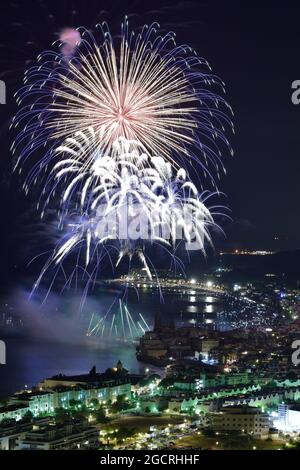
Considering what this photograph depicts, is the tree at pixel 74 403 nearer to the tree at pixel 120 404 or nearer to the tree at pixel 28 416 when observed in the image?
the tree at pixel 120 404

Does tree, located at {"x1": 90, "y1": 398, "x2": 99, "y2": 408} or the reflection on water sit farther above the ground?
the reflection on water

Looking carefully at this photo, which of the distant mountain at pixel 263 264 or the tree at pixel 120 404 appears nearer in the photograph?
the tree at pixel 120 404

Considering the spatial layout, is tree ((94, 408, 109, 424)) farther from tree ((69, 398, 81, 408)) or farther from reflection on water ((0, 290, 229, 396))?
A: reflection on water ((0, 290, 229, 396))

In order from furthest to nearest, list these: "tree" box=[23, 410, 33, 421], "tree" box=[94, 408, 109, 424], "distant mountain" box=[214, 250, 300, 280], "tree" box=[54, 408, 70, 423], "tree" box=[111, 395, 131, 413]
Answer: "distant mountain" box=[214, 250, 300, 280]
"tree" box=[111, 395, 131, 413]
"tree" box=[94, 408, 109, 424]
"tree" box=[23, 410, 33, 421]
"tree" box=[54, 408, 70, 423]

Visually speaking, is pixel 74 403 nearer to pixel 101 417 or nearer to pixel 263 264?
pixel 101 417

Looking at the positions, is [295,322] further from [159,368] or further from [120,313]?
[159,368]

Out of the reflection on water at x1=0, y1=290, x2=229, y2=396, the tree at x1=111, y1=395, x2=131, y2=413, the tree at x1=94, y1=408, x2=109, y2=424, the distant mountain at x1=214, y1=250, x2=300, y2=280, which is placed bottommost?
the tree at x1=94, y1=408, x2=109, y2=424

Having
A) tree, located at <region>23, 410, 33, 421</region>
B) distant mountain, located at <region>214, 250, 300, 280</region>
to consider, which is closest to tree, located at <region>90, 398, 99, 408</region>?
tree, located at <region>23, 410, 33, 421</region>

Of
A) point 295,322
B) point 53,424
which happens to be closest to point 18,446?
point 53,424

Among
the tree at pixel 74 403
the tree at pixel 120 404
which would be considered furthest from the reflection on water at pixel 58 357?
the tree at pixel 120 404

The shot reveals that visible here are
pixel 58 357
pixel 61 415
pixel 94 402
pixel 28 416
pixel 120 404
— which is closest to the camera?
pixel 28 416

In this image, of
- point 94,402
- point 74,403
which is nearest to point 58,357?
point 94,402
